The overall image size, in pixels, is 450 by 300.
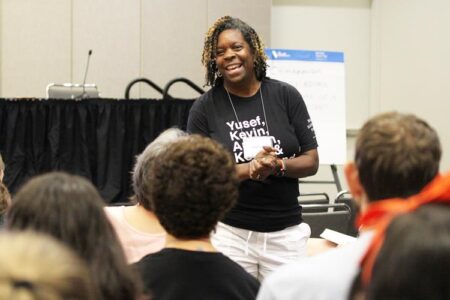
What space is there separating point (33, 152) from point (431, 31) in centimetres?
419

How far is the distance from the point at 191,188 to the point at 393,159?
20.0 inches

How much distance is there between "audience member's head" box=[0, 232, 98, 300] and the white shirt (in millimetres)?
526

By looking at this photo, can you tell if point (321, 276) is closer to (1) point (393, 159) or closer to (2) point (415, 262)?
(1) point (393, 159)

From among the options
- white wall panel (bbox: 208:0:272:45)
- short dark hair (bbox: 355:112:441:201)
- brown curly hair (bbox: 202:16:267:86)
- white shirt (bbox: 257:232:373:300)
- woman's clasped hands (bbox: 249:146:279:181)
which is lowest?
white shirt (bbox: 257:232:373:300)

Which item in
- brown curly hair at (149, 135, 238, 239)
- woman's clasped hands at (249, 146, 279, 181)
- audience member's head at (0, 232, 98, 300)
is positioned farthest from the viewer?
woman's clasped hands at (249, 146, 279, 181)

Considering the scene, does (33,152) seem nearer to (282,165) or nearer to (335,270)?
(282,165)

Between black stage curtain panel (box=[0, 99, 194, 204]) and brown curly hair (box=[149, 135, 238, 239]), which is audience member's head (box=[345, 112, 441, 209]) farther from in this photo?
black stage curtain panel (box=[0, 99, 194, 204])

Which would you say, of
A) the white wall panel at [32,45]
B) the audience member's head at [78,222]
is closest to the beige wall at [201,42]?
the white wall panel at [32,45]

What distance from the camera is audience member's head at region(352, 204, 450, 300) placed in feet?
3.05

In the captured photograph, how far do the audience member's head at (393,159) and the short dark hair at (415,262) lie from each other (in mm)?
415

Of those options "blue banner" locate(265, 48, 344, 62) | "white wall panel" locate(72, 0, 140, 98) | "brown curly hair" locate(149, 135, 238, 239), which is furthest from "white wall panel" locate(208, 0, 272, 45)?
"brown curly hair" locate(149, 135, 238, 239)

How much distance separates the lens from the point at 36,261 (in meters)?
0.86

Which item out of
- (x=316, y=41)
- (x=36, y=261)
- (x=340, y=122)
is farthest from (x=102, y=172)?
(x=36, y=261)

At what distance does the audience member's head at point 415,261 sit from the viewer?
929 millimetres
